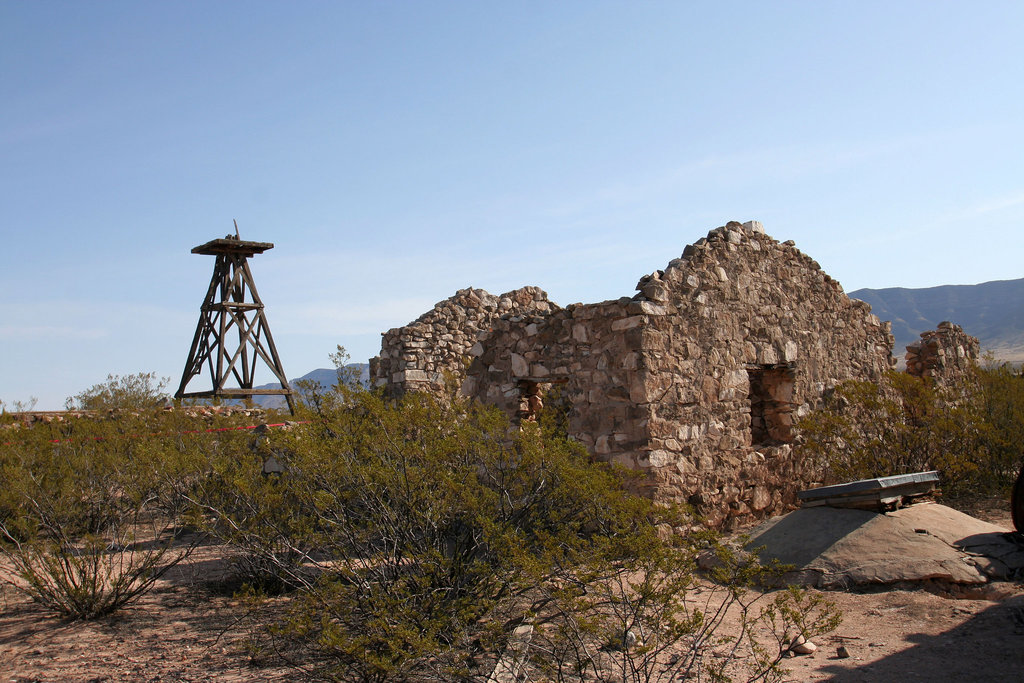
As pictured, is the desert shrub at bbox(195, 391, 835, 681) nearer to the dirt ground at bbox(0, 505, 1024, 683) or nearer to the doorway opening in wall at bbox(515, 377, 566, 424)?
the dirt ground at bbox(0, 505, 1024, 683)

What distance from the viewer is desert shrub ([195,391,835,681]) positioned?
3744 millimetres

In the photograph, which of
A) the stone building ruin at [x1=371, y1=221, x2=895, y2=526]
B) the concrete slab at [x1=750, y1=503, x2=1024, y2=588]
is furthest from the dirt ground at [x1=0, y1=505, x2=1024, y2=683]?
the stone building ruin at [x1=371, y1=221, x2=895, y2=526]

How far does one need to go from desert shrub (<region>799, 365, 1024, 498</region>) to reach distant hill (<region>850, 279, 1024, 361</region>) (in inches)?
3261

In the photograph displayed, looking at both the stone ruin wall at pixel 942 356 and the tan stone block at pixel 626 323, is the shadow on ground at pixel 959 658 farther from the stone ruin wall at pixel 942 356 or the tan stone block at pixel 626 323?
the stone ruin wall at pixel 942 356

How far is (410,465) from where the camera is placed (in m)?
4.49

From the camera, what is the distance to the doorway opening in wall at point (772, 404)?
27.7ft

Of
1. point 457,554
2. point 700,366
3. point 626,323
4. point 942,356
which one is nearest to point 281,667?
point 457,554

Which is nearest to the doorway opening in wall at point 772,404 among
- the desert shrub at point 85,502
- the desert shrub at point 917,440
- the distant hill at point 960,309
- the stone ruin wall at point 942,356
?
the desert shrub at point 917,440

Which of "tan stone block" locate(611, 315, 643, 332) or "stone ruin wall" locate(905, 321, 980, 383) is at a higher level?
"tan stone block" locate(611, 315, 643, 332)

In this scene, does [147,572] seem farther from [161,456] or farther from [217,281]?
[217,281]

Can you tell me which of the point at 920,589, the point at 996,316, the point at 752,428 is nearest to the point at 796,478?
the point at 752,428

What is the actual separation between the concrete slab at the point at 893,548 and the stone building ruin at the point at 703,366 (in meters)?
1.24

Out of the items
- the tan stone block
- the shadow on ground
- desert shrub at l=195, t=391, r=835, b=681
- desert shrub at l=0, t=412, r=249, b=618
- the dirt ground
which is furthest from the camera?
the tan stone block

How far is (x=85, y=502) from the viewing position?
6344 millimetres
